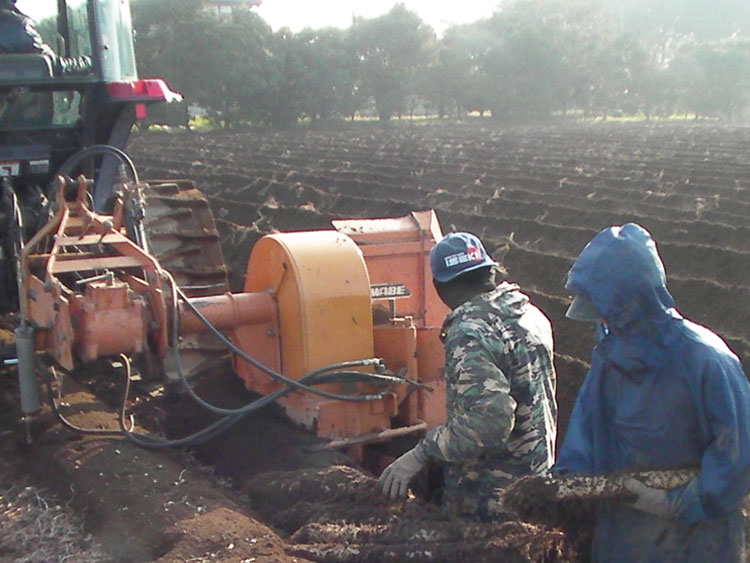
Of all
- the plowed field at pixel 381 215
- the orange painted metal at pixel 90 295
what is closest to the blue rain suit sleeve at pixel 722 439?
the plowed field at pixel 381 215

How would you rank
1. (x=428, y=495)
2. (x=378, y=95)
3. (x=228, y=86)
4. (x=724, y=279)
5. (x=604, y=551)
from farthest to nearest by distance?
(x=378, y=95), (x=228, y=86), (x=724, y=279), (x=428, y=495), (x=604, y=551)

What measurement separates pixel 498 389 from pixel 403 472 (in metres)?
0.51

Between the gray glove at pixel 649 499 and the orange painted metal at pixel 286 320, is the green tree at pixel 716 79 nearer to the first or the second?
the orange painted metal at pixel 286 320

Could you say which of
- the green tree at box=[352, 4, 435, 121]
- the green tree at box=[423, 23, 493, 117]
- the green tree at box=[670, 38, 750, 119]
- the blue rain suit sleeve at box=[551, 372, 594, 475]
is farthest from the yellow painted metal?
the green tree at box=[670, 38, 750, 119]

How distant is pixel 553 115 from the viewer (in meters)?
56.8

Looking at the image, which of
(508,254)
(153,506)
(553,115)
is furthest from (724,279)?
(553,115)

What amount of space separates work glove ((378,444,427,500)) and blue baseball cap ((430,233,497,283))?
633 mm

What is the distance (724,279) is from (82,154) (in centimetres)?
698

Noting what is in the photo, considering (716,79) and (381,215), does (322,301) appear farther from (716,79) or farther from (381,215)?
(716,79)

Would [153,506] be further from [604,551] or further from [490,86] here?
[490,86]

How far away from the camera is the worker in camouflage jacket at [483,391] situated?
3.17 metres

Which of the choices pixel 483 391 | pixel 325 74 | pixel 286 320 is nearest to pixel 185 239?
pixel 286 320

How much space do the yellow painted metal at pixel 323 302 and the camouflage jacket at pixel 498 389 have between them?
0.91m

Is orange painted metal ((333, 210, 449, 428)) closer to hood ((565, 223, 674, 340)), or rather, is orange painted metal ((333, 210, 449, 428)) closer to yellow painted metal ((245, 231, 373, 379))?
yellow painted metal ((245, 231, 373, 379))
